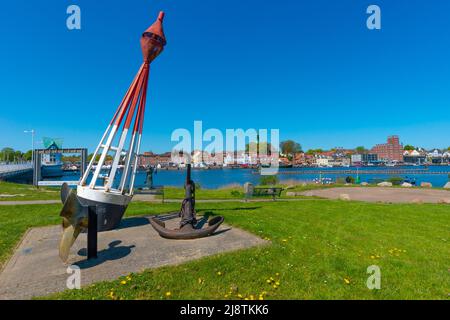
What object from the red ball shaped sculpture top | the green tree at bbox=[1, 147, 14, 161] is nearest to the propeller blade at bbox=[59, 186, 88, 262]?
the red ball shaped sculpture top

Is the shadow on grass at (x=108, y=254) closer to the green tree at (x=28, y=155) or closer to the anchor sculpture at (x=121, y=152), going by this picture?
the anchor sculpture at (x=121, y=152)

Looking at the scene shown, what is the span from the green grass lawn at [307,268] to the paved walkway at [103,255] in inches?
17.5

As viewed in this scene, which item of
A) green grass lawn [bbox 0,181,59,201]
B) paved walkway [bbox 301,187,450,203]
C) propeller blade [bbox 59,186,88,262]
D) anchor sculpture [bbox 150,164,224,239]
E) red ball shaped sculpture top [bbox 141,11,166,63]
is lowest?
paved walkway [bbox 301,187,450,203]

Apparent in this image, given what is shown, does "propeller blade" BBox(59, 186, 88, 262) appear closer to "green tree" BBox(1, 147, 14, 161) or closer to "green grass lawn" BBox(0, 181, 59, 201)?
"green grass lawn" BBox(0, 181, 59, 201)

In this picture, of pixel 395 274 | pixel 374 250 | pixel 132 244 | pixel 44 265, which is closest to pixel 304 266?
pixel 395 274

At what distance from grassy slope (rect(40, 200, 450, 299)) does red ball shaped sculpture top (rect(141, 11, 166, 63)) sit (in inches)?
274

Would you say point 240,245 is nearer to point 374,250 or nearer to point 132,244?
point 132,244

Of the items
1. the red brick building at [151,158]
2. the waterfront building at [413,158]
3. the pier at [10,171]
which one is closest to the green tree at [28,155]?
the red brick building at [151,158]

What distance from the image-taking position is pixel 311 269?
5500 millimetres

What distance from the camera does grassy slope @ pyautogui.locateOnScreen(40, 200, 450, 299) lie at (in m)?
4.56

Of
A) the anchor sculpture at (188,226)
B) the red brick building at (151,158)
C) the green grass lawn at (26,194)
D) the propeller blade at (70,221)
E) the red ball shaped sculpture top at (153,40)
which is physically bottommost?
the green grass lawn at (26,194)

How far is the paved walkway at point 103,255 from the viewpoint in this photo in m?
4.93

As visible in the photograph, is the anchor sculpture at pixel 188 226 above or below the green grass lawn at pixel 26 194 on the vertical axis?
above
